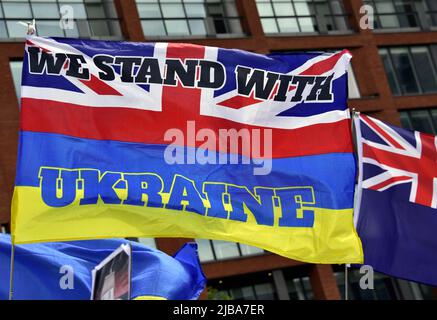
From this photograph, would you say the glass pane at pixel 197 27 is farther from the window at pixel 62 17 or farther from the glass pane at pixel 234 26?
the window at pixel 62 17

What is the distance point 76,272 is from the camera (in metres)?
15.7

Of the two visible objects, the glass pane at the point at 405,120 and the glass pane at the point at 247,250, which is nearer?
the glass pane at the point at 247,250

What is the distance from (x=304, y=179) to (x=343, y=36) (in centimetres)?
3358

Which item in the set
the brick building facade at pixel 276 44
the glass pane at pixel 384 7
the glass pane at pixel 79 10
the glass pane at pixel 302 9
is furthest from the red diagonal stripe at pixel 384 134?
the glass pane at pixel 384 7

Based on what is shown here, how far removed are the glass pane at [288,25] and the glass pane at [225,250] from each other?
39.5 feet

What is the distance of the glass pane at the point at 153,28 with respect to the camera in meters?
42.2

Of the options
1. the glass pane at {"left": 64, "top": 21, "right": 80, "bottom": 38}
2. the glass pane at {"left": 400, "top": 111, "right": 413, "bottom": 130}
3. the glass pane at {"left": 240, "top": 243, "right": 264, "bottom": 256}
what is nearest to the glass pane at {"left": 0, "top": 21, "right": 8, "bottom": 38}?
the glass pane at {"left": 64, "top": 21, "right": 80, "bottom": 38}

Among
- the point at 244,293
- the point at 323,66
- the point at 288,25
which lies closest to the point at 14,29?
the point at 288,25

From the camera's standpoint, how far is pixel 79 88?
42.3 feet

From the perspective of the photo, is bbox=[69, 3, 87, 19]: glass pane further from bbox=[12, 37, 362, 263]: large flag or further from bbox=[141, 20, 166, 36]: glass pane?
bbox=[12, 37, 362, 263]: large flag

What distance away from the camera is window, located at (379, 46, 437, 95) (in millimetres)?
47469

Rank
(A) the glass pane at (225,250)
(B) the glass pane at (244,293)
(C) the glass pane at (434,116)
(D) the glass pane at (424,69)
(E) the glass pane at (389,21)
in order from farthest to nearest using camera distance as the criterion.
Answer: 1. (E) the glass pane at (389,21)
2. (D) the glass pane at (424,69)
3. (C) the glass pane at (434,116)
4. (B) the glass pane at (244,293)
5. (A) the glass pane at (225,250)

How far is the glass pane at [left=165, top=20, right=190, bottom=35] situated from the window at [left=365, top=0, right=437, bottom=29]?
37.3 feet
